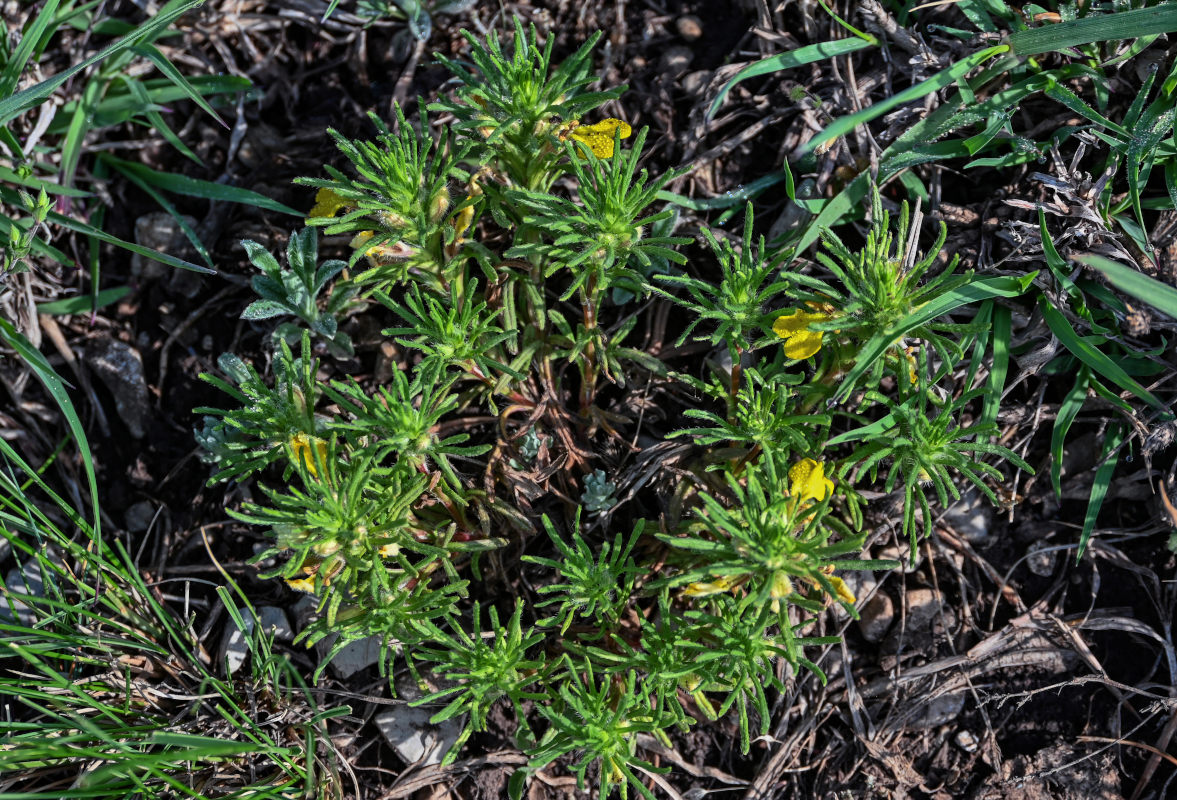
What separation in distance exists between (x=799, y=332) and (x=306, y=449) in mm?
1454

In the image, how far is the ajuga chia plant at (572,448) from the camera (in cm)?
250

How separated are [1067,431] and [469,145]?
220 centimetres

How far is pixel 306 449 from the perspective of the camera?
2672mm

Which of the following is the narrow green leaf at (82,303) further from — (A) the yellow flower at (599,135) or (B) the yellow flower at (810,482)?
(B) the yellow flower at (810,482)

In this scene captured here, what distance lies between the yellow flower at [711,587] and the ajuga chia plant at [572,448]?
0.01 metres

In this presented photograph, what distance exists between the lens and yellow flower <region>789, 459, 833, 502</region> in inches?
101

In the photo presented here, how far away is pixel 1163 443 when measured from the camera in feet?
9.60

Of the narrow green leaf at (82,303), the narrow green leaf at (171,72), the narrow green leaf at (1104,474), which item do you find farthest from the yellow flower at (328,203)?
the narrow green leaf at (1104,474)

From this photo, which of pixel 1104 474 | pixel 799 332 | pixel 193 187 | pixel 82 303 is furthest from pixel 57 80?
pixel 1104 474

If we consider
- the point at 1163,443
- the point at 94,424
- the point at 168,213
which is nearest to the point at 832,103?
the point at 1163,443

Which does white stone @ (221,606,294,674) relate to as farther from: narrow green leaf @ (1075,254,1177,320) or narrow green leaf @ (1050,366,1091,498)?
narrow green leaf @ (1075,254,1177,320)

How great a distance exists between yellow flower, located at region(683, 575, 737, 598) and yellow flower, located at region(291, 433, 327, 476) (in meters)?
1.10

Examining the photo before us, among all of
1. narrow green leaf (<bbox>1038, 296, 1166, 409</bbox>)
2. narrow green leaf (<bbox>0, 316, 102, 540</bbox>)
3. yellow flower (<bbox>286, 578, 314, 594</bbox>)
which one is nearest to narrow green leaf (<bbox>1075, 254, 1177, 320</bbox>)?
narrow green leaf (<bbox>1038, 296, 1166, 409</bbox>)

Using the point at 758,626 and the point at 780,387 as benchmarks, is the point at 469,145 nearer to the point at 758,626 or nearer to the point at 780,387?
the point at 780,387
